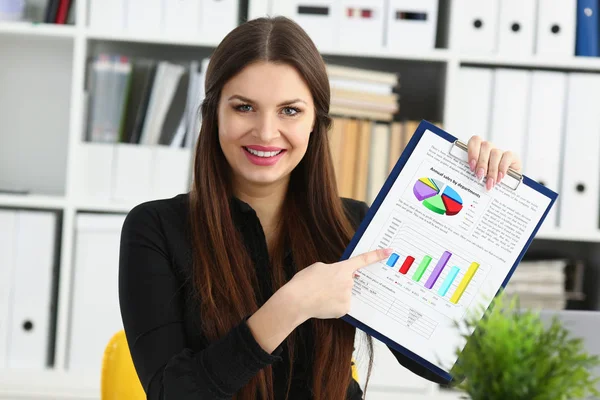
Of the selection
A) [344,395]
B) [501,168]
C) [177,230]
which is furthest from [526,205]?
[177,230]

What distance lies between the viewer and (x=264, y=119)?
48.3 inches

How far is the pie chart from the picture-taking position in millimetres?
1034

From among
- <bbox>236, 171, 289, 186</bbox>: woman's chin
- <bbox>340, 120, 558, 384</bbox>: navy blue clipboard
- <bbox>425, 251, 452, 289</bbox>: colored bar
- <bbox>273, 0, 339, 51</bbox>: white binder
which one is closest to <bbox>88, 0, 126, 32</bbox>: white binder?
<bbox>273, 0, 339, 51</bbox>: white binder

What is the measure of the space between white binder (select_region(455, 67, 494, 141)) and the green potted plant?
5.34ft

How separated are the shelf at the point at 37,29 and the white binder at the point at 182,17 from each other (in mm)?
278

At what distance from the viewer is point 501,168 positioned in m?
1.04

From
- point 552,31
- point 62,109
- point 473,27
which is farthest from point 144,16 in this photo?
point 552,31

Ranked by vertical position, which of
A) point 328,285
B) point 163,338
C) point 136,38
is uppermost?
point 136,38

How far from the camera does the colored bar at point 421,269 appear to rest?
3.46 ft

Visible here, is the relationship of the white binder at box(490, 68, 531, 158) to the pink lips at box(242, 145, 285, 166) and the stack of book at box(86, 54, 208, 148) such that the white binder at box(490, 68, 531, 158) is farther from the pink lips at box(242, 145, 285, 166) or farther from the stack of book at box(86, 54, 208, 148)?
the pink lips at box(242, 145, 285, 166)

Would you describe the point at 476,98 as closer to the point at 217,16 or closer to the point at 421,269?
the point at 217,16

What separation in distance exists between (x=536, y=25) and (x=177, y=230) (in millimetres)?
1391

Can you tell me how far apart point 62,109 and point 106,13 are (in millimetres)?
445

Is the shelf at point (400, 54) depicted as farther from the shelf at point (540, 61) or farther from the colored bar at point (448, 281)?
the colored bar at point (448, 281)
